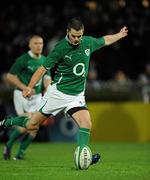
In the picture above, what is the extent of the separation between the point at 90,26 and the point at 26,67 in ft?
28.9

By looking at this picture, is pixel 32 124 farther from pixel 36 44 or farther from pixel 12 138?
pixel 36 44

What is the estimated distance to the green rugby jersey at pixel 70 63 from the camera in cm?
1039

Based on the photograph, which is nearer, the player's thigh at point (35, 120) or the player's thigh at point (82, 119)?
the player's thigh at point (82, 119)

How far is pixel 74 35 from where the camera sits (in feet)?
33.7

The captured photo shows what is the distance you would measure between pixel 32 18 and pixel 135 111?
5627 millimetres

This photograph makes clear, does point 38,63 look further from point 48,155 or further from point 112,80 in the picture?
point 112,80

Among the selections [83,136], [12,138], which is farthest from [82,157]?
[12,138]

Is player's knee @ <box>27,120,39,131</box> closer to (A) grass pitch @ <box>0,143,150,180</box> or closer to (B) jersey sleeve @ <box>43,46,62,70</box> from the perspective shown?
(A) grass pitch @ <box>0,143,150,180</box>

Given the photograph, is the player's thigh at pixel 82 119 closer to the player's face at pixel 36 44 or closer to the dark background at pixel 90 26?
the player's face at pixel 36 44

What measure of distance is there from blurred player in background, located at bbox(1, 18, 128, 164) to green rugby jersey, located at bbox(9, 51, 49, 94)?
274 cm

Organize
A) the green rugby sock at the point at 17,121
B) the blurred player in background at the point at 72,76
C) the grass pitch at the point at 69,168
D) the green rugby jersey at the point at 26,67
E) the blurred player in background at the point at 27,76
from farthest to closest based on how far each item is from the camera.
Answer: the green rugby jersey at the point at 26,67 < the blurred player in background at the point at 27,76 < the green rugby sock at the point at 17,121 < the blurred player in background at the point at 72,76 < the grass pitch at the point at 69,168

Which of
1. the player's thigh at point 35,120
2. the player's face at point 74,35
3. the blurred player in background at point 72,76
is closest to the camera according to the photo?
the player's face at point 74,35

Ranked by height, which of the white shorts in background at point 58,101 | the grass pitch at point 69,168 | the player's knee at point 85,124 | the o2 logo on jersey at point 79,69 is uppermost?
the o2 logo on jersey at point 79,69

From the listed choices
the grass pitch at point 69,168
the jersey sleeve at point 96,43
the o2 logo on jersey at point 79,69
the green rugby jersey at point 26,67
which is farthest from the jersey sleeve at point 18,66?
the o2 logo on jersey at point 79,69
